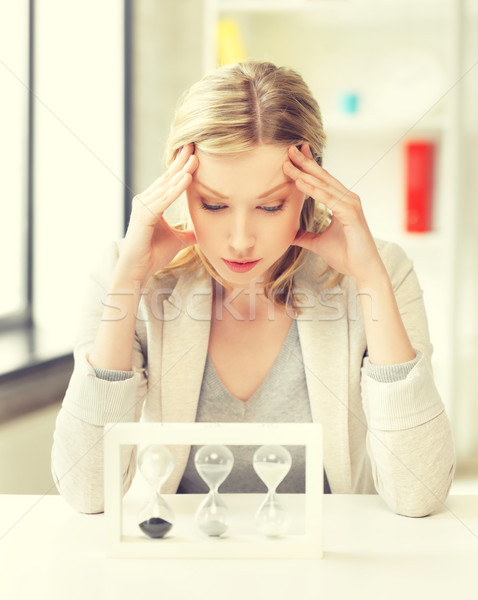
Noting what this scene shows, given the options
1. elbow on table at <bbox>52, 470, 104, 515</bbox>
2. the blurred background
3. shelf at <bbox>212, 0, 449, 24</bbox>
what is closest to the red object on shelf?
the blurred background

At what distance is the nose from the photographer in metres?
1.12

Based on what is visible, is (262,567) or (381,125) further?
(381,125)

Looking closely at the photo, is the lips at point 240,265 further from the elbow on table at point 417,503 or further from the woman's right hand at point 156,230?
the elbow on table at point 417,503

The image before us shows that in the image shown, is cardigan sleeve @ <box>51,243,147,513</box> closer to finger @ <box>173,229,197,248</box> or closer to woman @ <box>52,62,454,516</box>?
woman @ <box>52,62,454,516</box>

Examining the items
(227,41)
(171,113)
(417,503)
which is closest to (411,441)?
(417,503)

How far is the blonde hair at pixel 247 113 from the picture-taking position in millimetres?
1134

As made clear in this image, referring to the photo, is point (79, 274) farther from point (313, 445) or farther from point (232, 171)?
point (313, 445)

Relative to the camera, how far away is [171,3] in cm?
294

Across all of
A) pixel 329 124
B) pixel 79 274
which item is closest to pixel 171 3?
pixel 329 124

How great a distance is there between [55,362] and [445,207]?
1445 millimetres

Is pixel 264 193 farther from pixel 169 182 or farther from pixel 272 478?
pixel 272 478

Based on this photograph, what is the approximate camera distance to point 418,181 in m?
2.71

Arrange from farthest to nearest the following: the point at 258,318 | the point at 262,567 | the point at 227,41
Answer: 1. the point at 227,41
2. the point at 258,318
3. the point at 262,567

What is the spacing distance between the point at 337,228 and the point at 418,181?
1.52 m
